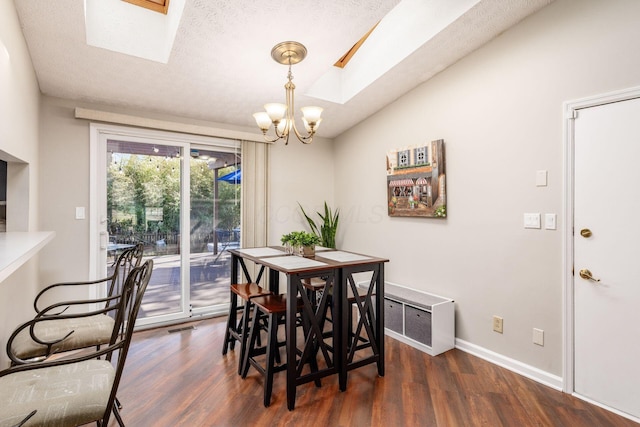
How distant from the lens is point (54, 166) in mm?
2904

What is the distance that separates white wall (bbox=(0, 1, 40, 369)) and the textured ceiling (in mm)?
205

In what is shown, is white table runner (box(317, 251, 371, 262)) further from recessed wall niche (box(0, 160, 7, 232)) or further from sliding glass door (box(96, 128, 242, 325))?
recessed wall niche (box(0, 160, 7, 232))

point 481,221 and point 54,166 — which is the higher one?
point 54,166

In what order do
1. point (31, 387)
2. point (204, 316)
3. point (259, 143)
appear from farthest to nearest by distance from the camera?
point (259, 143) < point (204, 316) < point (31, 387)

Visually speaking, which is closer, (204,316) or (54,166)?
(54,166)

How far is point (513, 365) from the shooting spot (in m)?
2.49

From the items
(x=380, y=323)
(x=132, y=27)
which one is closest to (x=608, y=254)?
(x=380, y=323)

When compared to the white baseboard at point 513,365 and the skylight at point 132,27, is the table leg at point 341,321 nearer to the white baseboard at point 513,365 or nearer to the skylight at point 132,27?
the white baseboard at point 513,365

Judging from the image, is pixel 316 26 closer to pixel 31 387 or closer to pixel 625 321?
pixel 31 387

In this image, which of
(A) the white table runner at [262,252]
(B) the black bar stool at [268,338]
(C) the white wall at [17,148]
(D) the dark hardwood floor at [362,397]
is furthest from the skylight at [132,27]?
(D) the dark hardwood floor at [362,397]

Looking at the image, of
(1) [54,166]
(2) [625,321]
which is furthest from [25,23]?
(2) [625,321]

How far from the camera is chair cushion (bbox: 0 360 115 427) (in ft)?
3.58

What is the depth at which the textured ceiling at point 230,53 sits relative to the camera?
83.0 inches

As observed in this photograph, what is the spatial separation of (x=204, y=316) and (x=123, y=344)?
253 centimetres
